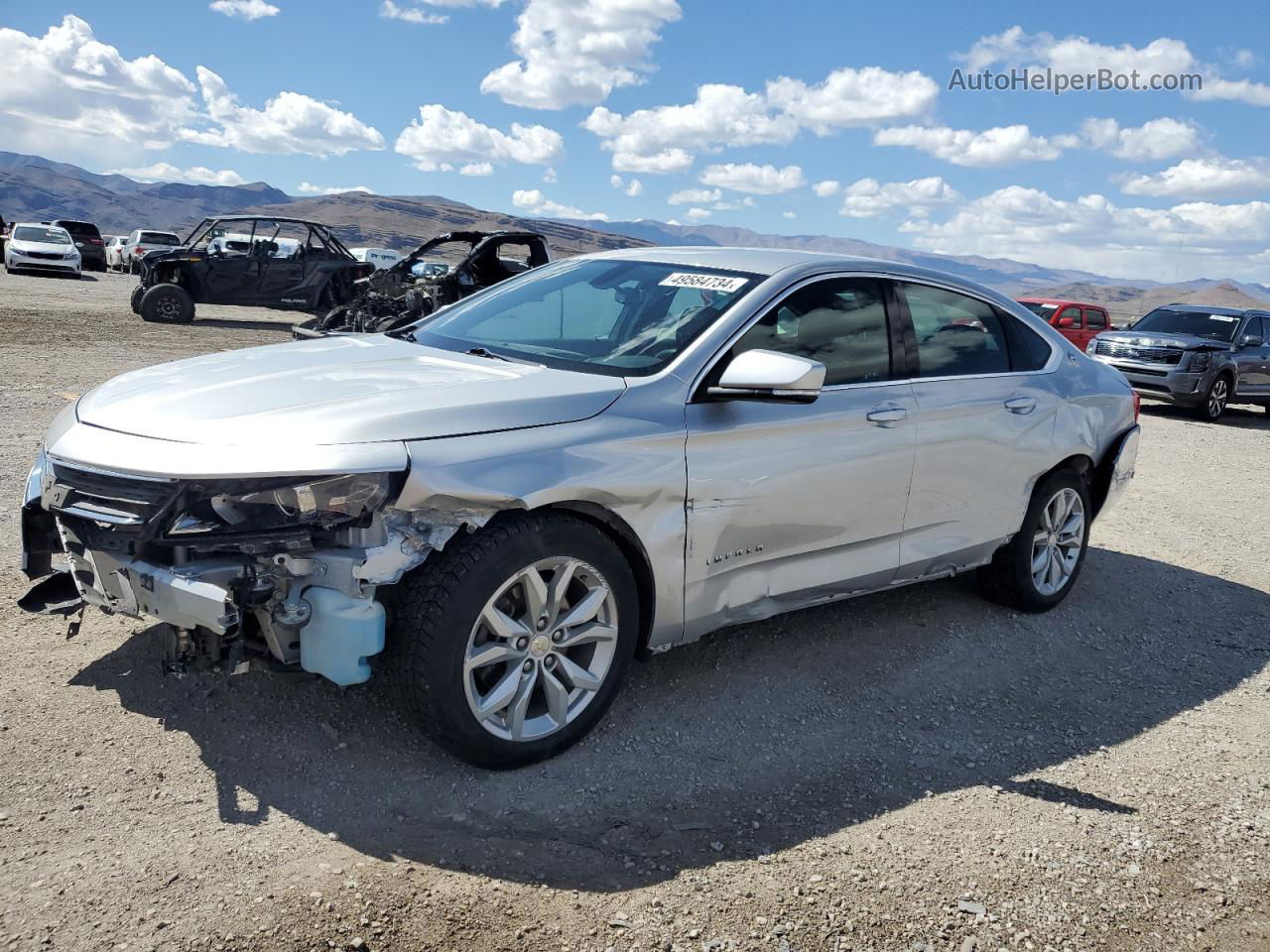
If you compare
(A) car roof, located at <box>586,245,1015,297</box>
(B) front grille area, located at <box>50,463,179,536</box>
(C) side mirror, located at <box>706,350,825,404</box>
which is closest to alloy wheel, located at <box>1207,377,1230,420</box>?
(A) car roof, located at <box>586,245,1015,297</box>

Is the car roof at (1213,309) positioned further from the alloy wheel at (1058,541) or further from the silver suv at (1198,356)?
the alloy wheel at (1058,541)

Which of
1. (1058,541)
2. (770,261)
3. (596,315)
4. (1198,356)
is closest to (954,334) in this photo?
(770,261)

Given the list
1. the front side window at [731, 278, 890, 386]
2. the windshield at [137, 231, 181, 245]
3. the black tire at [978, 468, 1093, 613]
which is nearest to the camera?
the front side window at [731, 278, 890, 386]

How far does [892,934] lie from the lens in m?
2.71

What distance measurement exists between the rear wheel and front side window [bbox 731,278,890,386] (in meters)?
13.5

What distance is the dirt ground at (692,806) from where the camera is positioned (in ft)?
8.70

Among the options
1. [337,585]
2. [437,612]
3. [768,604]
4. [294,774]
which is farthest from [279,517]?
[768,604]

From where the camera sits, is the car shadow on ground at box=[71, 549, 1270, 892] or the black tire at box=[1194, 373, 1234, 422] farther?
the black tire at box=[1194, 373, 1234, 422]

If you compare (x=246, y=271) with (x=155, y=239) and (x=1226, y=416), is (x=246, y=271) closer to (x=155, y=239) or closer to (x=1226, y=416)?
(x=1226, y=416)

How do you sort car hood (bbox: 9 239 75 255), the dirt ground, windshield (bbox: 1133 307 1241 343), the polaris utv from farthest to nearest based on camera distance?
car hood (bbox: 9 239 75 255) < windshield (bbox: 1133 307 1241 343) < the polaris utv < the dirt ground

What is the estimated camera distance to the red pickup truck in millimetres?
22578

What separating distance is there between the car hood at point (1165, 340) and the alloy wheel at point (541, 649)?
15.0 meters

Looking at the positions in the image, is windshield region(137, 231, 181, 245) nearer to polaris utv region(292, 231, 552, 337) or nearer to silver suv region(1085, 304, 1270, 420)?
polaris utv region(292, 231, 552, 337)

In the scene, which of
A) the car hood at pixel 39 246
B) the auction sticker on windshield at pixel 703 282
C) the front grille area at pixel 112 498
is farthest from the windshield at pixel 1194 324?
the car hood at pixel 39 246
